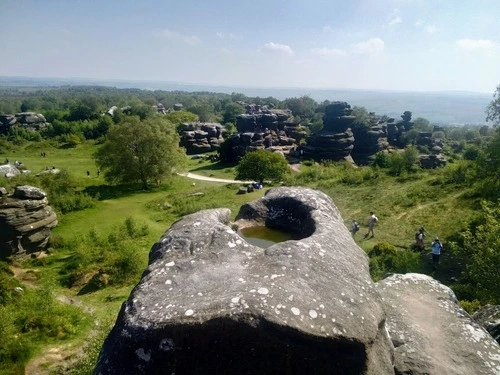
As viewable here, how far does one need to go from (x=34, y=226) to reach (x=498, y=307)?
106 feet

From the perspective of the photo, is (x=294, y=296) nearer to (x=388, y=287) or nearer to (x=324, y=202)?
(x=324, y=202)

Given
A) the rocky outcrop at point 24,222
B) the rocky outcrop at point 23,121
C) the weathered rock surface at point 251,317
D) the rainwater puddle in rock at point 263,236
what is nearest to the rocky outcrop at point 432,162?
the rocky outcrop at point 24,222

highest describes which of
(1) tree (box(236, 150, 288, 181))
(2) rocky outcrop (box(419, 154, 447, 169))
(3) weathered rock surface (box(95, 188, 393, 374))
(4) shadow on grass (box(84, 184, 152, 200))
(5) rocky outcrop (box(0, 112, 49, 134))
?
(3) weathered rock surface (box(95, 188, 393, 374))

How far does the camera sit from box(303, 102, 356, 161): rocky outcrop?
292 ft

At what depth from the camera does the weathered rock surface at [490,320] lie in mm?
10906

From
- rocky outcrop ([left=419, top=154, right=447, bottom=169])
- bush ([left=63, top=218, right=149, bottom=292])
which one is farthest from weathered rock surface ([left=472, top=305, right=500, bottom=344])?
rocky outcrop ([left=419, top=154, right=447, bottom=169])

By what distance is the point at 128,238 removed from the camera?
1321 inches

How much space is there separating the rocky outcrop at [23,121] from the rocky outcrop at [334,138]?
10327 cm

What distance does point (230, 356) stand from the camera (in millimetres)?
Answer: 6438

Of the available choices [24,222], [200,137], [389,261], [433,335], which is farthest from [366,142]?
[433,335]

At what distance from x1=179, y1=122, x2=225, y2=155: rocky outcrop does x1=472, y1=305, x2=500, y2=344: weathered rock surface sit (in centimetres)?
8906

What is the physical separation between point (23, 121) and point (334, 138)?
116 m

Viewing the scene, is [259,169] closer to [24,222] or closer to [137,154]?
[137,154]

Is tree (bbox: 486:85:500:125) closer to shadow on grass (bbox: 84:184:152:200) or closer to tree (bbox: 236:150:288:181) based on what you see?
tree (bbox: 236:150:288:181)
